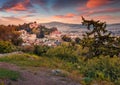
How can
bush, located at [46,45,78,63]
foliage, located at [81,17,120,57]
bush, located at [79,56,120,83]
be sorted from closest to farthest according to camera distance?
1. bush, located at [79,56,120,83]
2. bush, located at [46,45,78,63]
3. foliage, located at [81,17,120,57]

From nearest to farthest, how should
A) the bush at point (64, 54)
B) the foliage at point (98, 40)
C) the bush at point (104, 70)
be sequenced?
1. the bush at point (104, 70)
2. the bush at point (64, 54)
3. the foliage at point (98, 40)

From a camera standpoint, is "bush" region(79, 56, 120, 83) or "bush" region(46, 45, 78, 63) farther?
"bush" region(46, 45, 78, 63)

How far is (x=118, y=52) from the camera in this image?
2711 centimetres

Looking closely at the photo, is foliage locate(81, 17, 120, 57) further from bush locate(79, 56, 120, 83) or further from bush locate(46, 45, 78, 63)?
bush locate(79, 56, 120, 83)

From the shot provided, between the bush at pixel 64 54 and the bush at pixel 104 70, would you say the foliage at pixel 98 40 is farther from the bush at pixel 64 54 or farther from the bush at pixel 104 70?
the bush at pixel 104 70

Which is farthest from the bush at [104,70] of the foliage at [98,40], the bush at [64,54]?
the foliage at [98,40]

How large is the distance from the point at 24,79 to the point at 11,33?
38373 mm

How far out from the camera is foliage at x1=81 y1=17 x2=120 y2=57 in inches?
1079

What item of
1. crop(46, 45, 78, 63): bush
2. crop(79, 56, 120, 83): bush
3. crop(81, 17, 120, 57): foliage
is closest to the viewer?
crop(79, 56, 120, 83): bush

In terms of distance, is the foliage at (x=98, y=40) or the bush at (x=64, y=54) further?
the foliage at (x=98, y=40)

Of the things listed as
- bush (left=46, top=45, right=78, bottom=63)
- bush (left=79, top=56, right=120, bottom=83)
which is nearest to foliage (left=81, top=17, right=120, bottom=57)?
bush (left=46, top=45, right=78, bottom=63)

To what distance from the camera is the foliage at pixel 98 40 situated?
1079 inches

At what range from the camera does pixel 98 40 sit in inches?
Answer: 1128

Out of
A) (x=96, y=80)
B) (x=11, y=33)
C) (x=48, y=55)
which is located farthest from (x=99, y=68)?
(x=11, y=33)
